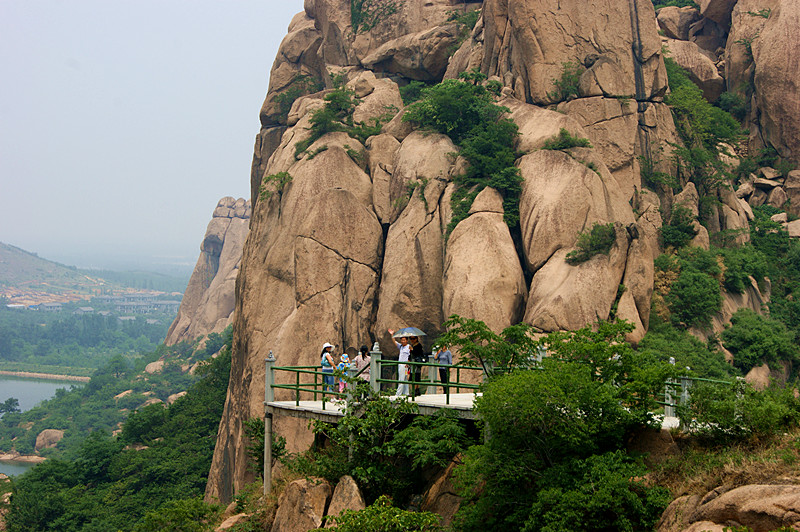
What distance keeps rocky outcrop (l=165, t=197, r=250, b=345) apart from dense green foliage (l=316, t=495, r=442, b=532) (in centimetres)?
8231

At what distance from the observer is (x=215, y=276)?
325ft

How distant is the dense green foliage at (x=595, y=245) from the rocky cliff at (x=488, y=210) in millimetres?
234

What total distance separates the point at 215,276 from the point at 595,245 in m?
79.8

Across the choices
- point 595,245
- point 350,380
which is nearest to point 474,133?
point 595,245

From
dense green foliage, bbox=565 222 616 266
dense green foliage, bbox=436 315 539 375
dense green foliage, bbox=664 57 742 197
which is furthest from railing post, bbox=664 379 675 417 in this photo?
dense green foliage, bbox=664 57 742 197

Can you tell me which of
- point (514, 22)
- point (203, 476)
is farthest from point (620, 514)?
point (203, 476)

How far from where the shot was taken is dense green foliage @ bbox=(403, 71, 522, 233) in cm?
2789

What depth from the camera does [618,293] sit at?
2522cm

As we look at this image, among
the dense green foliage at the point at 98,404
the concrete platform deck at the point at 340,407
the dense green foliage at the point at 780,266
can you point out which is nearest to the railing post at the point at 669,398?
the concrete platform deck at the point at 340,407

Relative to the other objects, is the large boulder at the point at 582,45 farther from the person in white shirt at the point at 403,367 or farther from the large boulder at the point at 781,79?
the person in white shirt at the point at 403,367

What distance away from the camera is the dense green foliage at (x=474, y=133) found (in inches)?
1098

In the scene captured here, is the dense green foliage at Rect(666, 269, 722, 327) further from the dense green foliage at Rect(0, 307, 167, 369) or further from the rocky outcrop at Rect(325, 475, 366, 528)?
the dense green foliage at Rect(0, 307, 167, 369)

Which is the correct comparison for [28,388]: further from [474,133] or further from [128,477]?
[474,133]

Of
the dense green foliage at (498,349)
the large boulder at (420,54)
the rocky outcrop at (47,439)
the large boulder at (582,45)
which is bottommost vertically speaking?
the rocky outcrop at (47,439)
